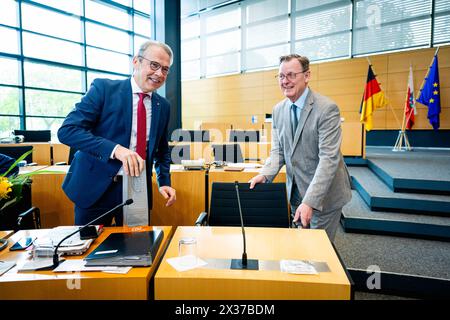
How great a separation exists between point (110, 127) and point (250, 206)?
1119 millimetres

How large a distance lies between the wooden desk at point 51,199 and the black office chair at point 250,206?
169 centimetres

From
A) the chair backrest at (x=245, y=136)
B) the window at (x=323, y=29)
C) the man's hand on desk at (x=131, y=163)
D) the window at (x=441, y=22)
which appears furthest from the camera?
the window at (x=323, y=29)

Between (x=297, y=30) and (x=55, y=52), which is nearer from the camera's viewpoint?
(x=55, y=52)

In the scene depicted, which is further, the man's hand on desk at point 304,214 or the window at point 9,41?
the window at point 9,41

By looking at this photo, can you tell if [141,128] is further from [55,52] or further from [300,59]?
[55,52]

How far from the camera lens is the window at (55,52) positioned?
786 centimetres

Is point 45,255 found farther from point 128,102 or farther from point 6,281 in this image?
point 128,102

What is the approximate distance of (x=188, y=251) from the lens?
137 cm

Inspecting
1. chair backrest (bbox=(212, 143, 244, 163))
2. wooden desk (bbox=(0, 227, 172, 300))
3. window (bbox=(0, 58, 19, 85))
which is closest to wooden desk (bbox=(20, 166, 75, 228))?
chair backrest (bbox=(212, 143, 244, 163))

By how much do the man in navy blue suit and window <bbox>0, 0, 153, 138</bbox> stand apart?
643 centimetres

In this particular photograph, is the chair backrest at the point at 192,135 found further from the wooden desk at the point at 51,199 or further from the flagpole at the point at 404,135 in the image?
the flagpole at the point at 404,135

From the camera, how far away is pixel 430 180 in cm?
372

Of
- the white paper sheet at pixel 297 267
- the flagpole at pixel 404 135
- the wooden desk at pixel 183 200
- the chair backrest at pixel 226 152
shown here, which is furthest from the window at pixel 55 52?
the flagpole at pixel 404 135

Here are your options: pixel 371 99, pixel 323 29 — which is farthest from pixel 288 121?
pixel 323 29
